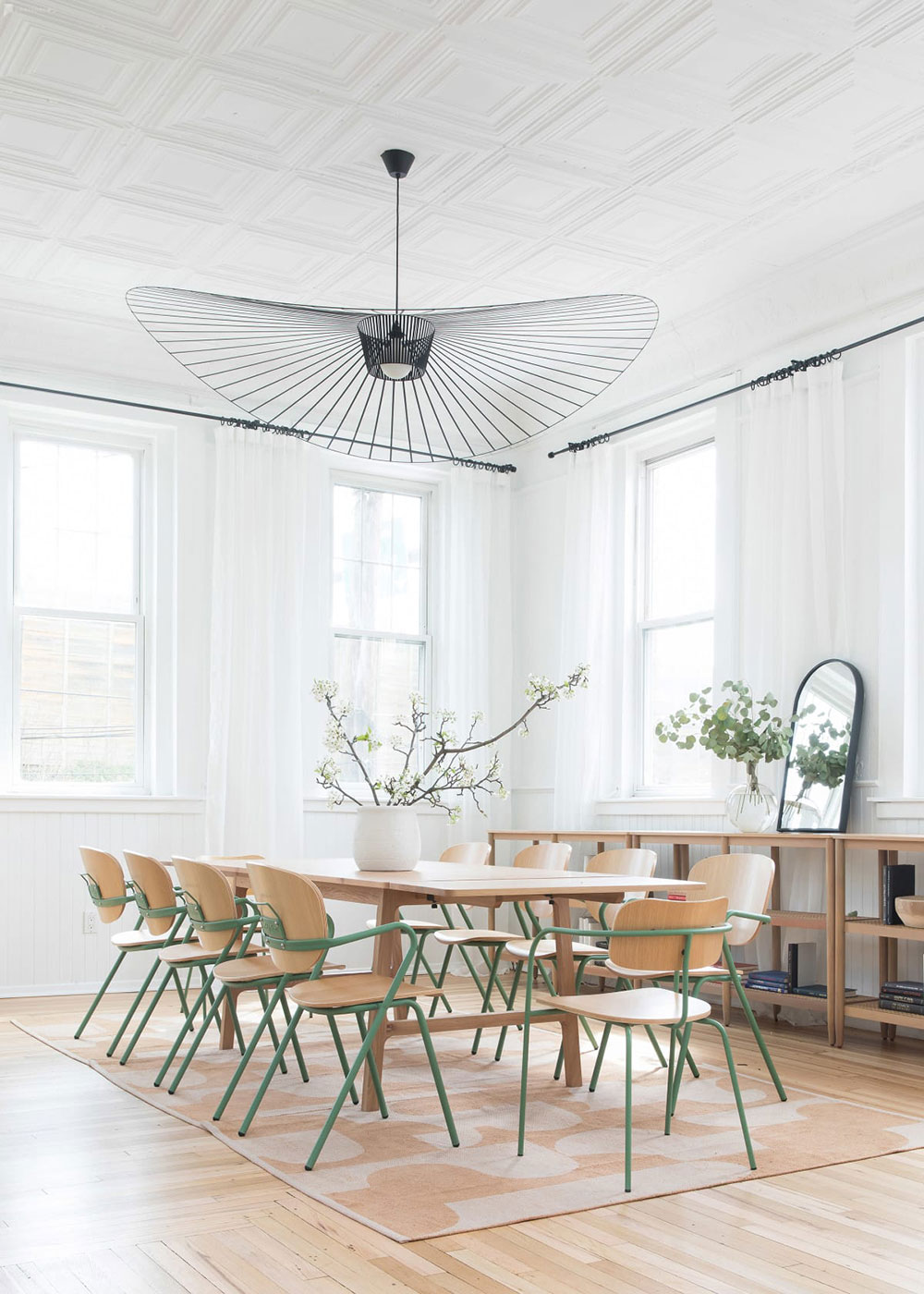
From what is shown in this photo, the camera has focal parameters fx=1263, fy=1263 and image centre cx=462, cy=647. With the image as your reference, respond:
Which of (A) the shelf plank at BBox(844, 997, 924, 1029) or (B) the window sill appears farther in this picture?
(B) the window sill

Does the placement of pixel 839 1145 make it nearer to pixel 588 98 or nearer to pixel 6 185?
pixel 588 98

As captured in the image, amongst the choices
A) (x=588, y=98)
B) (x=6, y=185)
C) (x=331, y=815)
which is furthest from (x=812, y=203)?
(x=331, y=815)

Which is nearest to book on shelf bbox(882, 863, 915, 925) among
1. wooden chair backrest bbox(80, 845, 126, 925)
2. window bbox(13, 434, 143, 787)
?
wooden chair backrest bbox(80, 845, 126, 925)

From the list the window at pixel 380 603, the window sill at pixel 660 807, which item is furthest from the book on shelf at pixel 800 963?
the window at pixel 380 603

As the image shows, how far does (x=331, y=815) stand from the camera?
773 centimetres

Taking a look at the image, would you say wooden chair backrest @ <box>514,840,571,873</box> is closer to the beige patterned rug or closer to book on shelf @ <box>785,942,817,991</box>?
the beige patterned rug

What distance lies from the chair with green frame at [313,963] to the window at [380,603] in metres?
4.21

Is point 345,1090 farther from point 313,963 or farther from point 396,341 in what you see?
point 396,341

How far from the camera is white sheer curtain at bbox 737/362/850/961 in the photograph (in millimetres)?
5867

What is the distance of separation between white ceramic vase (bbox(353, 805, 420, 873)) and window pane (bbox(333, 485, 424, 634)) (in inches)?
136

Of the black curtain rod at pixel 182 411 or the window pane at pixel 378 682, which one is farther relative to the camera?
the window pane at pixel 378 682

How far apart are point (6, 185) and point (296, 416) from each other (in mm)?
2625

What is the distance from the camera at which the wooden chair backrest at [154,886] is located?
4.79 m

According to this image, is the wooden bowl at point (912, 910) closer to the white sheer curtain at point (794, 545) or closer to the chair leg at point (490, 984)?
the white sheer curtain at point (794, 545)
